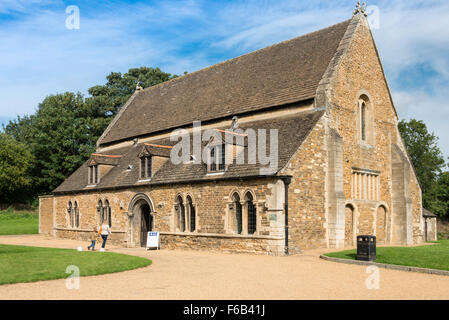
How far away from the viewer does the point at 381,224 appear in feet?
91.5

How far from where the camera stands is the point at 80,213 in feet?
115

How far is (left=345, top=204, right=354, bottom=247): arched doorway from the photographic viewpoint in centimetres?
2518

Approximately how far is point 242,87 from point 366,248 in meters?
15.3

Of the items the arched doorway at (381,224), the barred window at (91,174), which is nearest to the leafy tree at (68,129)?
the barred window at (91,174)

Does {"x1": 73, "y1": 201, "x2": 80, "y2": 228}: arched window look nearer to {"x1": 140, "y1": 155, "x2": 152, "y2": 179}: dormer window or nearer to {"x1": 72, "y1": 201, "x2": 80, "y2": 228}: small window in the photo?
{"x1": 72, "y1": 201, "x2": 80, "y2": 228}: small window

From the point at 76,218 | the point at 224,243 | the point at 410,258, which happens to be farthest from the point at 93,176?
the point at 410,258

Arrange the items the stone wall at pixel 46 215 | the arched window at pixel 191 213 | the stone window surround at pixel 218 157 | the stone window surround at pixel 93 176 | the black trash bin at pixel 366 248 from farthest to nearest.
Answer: the stone wall at pixel 46 215
the stone window surround at pixel 93 176
the arched window at pixel 191 213
the stone window surround at pixel 218 157
the black trash bin at pixel 366 248

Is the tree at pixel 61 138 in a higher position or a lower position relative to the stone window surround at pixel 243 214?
higher

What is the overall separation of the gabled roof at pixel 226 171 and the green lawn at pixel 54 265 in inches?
281

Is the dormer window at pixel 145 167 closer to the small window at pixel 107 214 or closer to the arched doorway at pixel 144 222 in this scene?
the arched doorway at pixel 144 222

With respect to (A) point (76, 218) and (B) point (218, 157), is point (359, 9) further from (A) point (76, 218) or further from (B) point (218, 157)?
(A) point (76, 218)

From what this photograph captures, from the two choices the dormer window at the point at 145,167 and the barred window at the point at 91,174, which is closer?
the dormer window at the point at 145,167

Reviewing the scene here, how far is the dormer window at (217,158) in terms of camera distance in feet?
80.1
